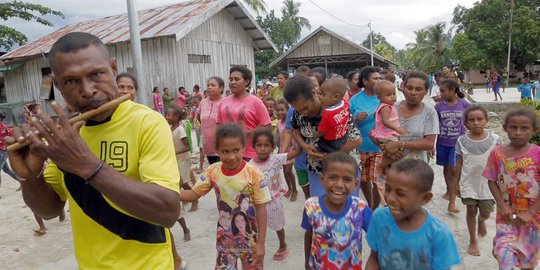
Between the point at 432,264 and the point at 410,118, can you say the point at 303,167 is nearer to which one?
the point at 410,118

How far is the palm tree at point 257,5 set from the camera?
98.1 feet

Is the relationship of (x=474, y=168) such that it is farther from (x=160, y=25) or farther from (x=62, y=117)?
(x=160, y=25)

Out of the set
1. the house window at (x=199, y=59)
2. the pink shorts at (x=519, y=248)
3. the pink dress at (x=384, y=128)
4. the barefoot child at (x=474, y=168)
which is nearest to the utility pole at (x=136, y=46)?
the pink dress at (x=384, y=128)

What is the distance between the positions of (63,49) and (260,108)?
9.78ft

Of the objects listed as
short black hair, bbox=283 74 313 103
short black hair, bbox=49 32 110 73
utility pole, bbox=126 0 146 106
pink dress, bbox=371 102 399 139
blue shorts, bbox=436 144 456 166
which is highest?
utility pole, bbox=126 0 146 106

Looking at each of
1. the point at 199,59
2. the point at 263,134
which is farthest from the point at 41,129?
the point at 199,59

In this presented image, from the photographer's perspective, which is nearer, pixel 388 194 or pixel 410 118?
pixel 388 194

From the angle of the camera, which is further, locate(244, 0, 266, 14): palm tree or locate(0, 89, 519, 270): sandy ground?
locate(244, 0, 266, 14): palm tree

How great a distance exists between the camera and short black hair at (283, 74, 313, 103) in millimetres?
3178

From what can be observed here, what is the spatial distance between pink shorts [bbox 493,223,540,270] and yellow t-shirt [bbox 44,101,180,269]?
2383mm

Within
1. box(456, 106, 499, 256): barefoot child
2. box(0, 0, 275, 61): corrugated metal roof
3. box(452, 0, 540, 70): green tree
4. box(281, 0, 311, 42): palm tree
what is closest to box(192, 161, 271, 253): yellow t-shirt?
box(456, 106, 499, 256): barefoot child

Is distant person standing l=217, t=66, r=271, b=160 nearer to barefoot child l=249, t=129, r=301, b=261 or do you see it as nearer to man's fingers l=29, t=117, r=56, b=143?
barefoot child l=249, t=129, r=301, b=261

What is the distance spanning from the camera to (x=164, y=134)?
1.36 meters

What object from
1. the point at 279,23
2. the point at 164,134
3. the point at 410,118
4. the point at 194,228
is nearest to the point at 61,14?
the point at 194,228
